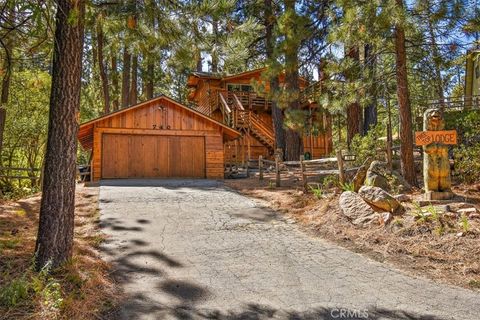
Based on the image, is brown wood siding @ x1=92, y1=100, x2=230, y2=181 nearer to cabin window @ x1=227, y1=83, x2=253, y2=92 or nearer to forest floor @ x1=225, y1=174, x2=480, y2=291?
forest floor @ x1=225, y1=174, x2=480, y2=291

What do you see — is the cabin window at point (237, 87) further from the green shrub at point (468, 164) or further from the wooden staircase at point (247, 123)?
the green shrub at point (468, 164)

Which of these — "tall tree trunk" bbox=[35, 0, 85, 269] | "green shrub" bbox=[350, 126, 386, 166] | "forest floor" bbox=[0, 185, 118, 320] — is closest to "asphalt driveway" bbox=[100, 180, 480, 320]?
"forest floor" bbox=[0, 185, 118, 320]

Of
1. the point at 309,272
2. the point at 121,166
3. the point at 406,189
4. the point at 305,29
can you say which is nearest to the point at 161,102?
the point at 121,166

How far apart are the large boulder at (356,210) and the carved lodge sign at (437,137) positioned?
5.41 ft

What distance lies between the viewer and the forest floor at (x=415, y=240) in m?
4.80

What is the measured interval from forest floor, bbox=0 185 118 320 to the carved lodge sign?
20.3 ft

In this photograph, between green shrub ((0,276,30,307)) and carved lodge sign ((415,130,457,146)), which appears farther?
carved lodge sign ((415,130,457,146))

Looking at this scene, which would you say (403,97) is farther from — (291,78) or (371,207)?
(291,78)

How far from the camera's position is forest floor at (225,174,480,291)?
189 inches

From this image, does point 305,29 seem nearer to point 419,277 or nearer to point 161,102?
point 161,102

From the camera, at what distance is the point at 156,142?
1535cm

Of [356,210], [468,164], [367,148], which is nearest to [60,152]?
[356,210]

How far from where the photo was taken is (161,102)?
15531 millimetres

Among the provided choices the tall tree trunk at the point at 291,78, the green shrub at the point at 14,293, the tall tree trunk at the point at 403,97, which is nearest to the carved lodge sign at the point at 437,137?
the tall tree trunk at the point at 403,97
